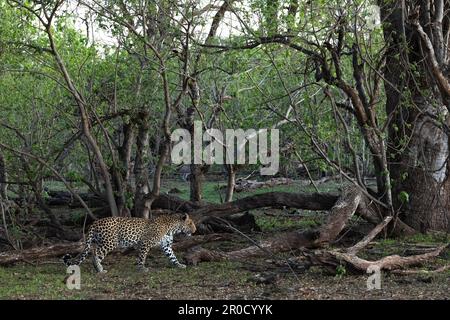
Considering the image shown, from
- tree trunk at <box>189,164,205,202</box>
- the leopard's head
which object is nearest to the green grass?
the leopard's head

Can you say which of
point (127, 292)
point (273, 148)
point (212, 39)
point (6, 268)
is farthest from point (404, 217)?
point (6, 268)

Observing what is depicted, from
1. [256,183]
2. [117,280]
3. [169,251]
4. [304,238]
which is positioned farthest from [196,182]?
[256,183]

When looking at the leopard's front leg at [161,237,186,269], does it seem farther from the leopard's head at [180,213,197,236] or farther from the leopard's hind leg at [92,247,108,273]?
the leopard's hind leg at [92,247,108,273]

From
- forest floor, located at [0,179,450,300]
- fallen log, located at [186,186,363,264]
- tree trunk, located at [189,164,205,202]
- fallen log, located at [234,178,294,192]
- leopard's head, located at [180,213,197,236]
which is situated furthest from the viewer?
fallen log, located at [234,178,294,192]

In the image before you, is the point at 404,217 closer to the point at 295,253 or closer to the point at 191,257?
the point at 295,253

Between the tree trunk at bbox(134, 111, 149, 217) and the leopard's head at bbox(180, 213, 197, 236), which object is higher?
the tree trunk at bbox(134, 111, 149, 217)

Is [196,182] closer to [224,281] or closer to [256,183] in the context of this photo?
[224,281]

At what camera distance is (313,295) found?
32.7 feet

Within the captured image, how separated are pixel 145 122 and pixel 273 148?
149 inches

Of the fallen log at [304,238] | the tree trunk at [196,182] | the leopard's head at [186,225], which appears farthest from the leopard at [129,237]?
the tree trunk at [196,182]

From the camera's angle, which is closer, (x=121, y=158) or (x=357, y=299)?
(x=357, y=299)

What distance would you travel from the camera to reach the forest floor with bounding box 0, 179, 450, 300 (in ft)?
33.3

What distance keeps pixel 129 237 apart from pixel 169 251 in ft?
2.47

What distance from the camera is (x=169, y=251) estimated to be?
1304 centimetres
